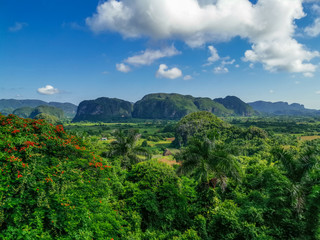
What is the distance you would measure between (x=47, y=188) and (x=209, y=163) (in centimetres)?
908

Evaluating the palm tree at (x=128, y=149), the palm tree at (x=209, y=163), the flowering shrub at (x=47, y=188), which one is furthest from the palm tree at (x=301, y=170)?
the palm tree at (x=128, y=149)

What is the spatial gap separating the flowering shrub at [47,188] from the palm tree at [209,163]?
5831 mm

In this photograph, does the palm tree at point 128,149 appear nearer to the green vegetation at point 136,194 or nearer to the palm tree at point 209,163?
the green vegetation at point 136,194

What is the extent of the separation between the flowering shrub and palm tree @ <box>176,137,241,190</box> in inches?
230

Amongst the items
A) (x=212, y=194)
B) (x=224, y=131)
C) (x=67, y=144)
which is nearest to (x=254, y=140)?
(x=224, y=131)

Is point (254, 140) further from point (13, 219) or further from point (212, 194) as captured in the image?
point (13, 219)

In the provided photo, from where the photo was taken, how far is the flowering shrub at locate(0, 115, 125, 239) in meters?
4.96

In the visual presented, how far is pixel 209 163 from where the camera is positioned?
450 inches

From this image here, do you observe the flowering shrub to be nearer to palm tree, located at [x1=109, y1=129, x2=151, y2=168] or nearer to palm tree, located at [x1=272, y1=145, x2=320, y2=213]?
palm tree, located at [x1=272, y1=145, x2=320, y2=213]

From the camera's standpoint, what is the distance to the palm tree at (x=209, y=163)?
10820mm

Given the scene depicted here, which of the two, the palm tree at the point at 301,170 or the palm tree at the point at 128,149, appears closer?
the palm tree at the point at 301,170

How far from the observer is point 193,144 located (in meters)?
12.3

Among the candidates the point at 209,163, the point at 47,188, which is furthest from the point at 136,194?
the point at 47,188

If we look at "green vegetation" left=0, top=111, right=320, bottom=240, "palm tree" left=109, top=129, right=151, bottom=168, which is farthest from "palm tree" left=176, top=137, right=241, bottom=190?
"palm tree" left=109, top=129, right=151, bottom=168
